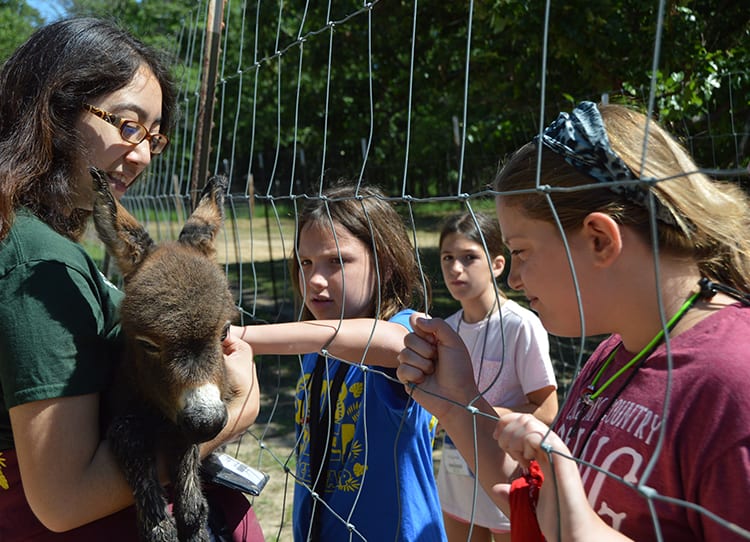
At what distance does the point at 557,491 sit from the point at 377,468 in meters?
1.16

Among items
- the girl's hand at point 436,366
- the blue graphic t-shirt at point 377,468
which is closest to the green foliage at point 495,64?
the girl's hand at point 436,366

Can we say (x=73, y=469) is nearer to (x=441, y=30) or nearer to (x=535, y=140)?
(x=535, y=140)

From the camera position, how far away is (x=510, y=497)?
1.35m

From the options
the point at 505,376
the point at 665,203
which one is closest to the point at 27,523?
the point at 665,203

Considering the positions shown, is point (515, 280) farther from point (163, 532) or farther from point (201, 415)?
point (163, 532)

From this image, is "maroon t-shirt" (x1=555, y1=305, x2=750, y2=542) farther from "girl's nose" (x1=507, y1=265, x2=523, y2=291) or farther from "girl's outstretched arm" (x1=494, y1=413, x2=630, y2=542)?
"girl's nose" (x1=507, y1=265, x2=523, y2=291)

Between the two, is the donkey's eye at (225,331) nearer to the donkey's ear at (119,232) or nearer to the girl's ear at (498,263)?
the donkey's ear at (119,232)

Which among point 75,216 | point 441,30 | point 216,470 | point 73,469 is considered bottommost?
point 216,470

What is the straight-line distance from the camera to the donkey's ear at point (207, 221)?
94.5 inches

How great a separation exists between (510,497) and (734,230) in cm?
70

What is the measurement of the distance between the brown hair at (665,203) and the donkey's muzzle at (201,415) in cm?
95

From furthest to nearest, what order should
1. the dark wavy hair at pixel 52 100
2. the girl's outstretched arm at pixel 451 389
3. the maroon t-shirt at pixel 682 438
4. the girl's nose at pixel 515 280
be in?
the dark wavy hair at pixel 52 100 → the girl's outstretched arm at pixel 451 389 → the girl's nose at pixel 515 280 → the maroon t-shirt at pixel 682 438

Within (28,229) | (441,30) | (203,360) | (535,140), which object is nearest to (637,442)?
(535,140)

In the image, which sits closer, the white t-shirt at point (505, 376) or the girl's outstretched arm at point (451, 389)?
the girl's outstretched arm at point (451, 389)
